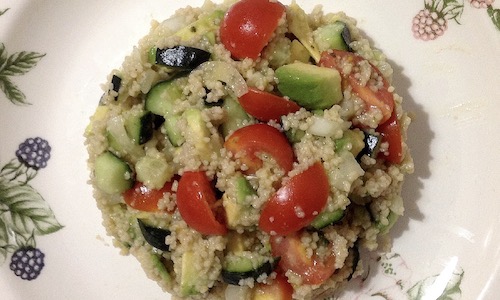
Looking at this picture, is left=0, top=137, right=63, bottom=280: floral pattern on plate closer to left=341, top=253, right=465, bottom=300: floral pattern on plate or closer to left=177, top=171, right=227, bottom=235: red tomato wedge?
left=177, top=171, right=227, bottom=235: red tomato wedge

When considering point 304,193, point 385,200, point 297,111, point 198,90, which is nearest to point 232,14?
point 198,90

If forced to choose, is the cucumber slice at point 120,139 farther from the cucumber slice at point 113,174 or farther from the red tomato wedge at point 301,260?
the red tomato wedge at point 301,260

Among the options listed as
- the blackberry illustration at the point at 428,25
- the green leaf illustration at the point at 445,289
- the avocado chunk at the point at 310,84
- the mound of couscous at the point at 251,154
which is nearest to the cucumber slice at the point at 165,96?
the mound of couscous at the point at 251,154

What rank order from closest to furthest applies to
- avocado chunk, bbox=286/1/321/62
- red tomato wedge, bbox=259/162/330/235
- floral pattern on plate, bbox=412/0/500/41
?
red tomato wedge, bbox=259/162/330/235 → avocado chunk, bbox=286/1/321/62 → floral pattern on plate, bbox=412/0/500/41

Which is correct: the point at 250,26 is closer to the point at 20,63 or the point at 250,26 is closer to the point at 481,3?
the point at 481,3

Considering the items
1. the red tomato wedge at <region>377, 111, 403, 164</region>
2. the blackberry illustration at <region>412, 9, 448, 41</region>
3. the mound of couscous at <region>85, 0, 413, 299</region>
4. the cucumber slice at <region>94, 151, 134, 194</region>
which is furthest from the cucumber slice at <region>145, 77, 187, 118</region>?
the blackberry illustration at <region>412, 9, 448, 41</region>

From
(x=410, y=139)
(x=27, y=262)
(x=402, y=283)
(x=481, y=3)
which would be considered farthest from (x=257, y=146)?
(x=27, y=262)
